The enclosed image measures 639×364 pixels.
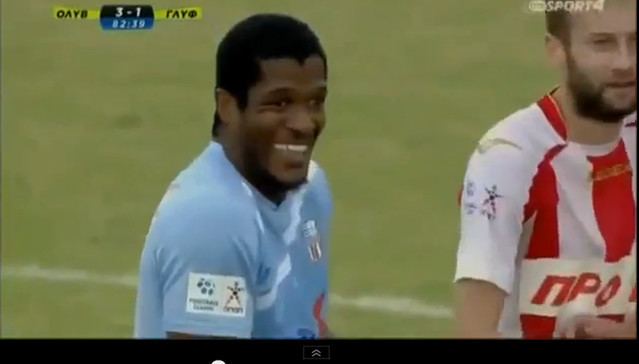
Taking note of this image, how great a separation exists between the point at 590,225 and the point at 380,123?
470 mm

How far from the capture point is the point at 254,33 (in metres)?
3.32

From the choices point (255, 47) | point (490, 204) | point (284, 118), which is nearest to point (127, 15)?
point (255, 47)

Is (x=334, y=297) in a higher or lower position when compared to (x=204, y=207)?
lower

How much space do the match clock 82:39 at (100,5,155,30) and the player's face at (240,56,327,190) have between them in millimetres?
260

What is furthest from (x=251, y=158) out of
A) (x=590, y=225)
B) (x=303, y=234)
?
(x=590, y=225)

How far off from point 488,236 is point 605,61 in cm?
Result: 42

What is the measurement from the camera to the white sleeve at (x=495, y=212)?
10.9 ft

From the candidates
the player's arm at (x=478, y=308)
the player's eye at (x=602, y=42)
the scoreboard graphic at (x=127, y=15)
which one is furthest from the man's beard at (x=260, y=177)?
the player's eye at (x=602, y=42)

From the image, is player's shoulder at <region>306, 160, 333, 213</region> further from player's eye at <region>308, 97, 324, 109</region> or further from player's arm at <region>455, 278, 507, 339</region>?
player's arm at <region>455, 278, 507, 339</region>

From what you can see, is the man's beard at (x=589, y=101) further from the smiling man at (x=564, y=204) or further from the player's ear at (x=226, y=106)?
the player's ear at (x=226, y=106)

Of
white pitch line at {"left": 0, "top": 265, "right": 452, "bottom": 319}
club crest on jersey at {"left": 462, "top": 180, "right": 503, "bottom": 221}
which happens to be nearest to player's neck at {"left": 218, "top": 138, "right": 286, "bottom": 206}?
white pitch line at {"left": 0, "top": 265, "right": 452, "bottom": 319}

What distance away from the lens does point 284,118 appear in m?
3.31
